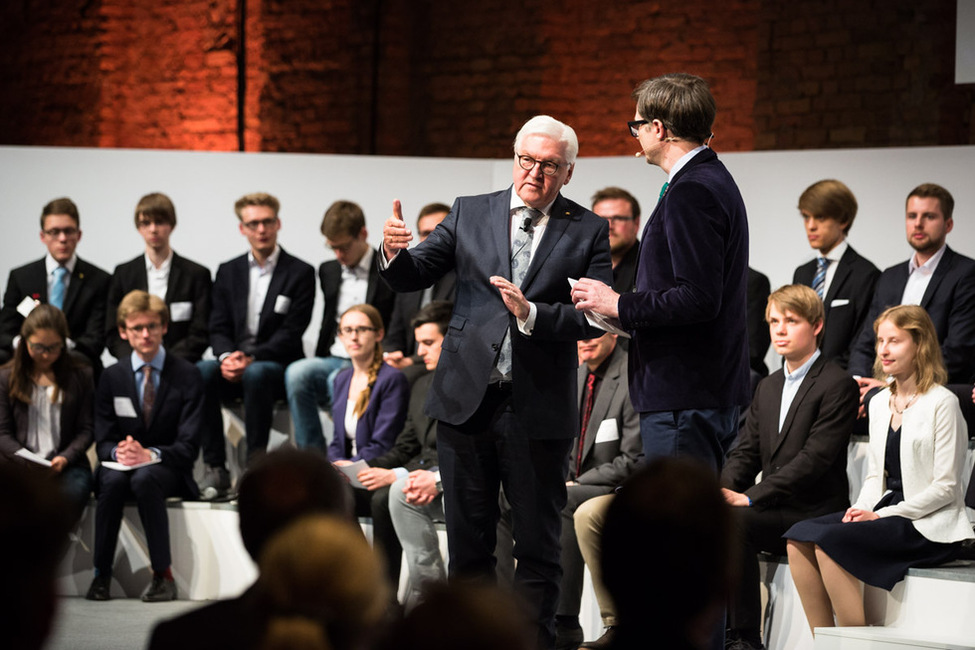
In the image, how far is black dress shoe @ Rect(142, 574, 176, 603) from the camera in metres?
4.81

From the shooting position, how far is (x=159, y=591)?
482 centimetres

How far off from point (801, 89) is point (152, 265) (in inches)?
167

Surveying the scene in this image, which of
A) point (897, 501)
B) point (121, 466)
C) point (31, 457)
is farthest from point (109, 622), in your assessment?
point (897, 501)

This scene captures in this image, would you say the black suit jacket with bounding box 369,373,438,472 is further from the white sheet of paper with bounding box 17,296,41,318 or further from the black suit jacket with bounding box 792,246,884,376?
the white sheet of paper with bounding box 17,296,41,318

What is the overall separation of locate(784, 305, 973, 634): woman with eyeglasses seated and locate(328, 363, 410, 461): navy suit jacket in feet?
5.93

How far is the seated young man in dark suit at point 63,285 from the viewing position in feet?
18.8

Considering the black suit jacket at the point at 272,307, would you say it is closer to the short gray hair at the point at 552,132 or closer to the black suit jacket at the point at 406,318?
the black suit jacket at the point at 406,318

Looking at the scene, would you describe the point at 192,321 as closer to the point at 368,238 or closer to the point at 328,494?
the point at 368,238

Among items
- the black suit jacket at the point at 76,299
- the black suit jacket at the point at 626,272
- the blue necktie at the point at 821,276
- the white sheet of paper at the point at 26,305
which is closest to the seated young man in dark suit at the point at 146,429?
the black suit jacket at the point at 76,299

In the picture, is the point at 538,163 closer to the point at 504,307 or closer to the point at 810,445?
the point at 504,307

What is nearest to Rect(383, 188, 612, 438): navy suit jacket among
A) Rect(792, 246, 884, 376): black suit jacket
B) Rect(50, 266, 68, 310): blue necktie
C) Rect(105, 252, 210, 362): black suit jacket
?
Rect(792, 246, 884, 376): black suit jacket

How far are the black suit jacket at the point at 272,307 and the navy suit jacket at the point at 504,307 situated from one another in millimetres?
2891

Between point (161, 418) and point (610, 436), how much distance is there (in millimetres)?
2075

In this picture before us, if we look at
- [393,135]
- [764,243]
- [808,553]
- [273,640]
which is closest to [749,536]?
[808,553]
